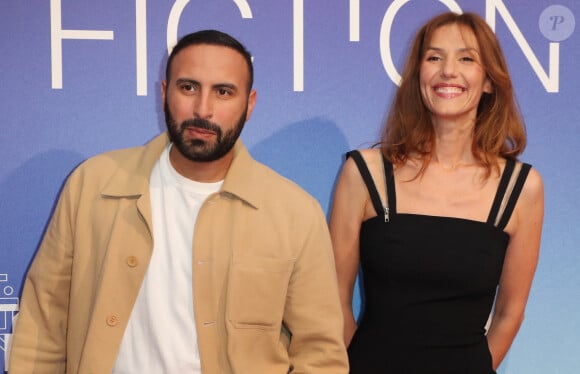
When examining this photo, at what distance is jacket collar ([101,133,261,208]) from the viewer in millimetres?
1883

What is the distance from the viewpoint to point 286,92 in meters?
2.52

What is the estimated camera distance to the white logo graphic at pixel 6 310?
8.09 ft

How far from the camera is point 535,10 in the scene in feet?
8.52

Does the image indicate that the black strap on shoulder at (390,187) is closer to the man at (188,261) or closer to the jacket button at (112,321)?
the man at (188,261)

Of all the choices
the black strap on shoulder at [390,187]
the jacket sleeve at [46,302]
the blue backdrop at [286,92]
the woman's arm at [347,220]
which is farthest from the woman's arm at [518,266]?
the jacket sleeve at [46,302]

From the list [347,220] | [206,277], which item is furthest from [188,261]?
[347,220]

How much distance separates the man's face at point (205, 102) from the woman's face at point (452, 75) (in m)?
0.69

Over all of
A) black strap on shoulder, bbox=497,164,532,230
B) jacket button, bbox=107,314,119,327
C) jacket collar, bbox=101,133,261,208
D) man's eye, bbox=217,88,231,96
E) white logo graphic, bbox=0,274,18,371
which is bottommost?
white logo graphic, bbox=0,274,18,371

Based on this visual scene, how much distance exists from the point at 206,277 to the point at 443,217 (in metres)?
0.79

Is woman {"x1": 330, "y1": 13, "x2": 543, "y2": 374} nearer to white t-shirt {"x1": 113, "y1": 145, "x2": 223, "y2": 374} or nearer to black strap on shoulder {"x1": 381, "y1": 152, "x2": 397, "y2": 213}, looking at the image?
black strap on shoulder {"x1": 381, "y1": 152, "x2": 397, "y2": 213}

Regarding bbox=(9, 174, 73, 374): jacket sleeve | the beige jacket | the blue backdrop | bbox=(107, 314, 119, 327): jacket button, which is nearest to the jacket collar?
the beige jacket

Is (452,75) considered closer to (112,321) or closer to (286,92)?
(286,92)

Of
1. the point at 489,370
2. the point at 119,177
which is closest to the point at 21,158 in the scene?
the point at 119,177

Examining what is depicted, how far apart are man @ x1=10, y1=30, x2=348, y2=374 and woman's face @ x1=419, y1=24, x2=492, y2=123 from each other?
0.59 meters
